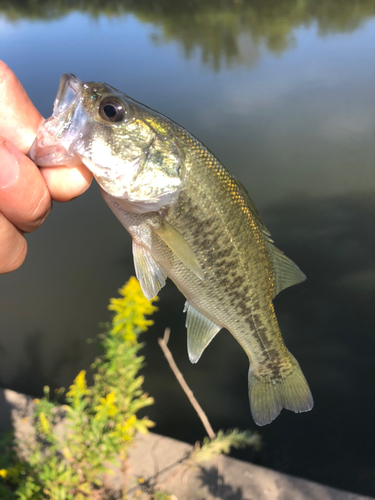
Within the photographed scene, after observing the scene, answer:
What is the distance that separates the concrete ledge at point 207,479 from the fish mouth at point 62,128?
2600 millimetres

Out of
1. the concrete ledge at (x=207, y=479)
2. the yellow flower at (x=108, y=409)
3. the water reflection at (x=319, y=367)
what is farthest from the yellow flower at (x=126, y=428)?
the water reflection at (x=319, y=367)

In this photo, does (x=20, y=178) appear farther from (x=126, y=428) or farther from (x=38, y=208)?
(x=126, y=428)

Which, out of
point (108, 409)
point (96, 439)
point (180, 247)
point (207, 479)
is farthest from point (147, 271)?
point (207, 479)

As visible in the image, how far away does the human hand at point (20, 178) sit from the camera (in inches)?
52.4

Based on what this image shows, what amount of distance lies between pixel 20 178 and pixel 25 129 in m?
0.26

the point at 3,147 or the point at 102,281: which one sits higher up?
A: the point at 3,147

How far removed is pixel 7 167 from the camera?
130 cm

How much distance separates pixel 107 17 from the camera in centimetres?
1739

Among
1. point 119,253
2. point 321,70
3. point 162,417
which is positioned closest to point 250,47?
point 321,70

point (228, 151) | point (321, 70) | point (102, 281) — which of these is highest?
point (321, 70)

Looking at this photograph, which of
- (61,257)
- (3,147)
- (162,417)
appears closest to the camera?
(3,147)

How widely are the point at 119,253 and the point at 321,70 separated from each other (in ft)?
30.7

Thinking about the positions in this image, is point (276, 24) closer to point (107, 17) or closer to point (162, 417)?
point (107, 17)

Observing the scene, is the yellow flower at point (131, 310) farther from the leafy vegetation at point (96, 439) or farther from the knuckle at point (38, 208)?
the knuckle at point (38, 208)
